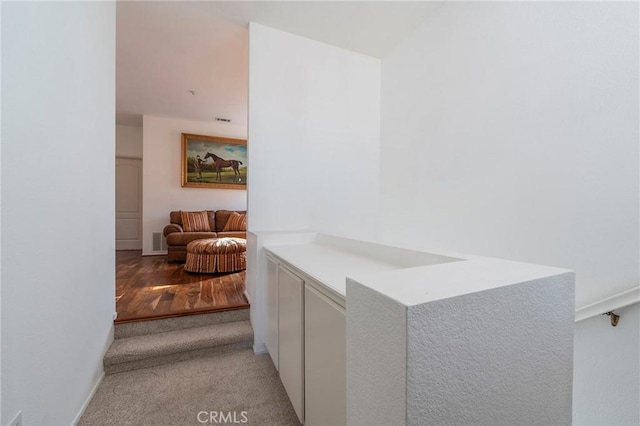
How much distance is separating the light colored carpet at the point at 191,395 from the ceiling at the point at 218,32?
2759mm

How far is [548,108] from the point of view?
1.44m

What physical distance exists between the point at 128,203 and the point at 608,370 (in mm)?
6659

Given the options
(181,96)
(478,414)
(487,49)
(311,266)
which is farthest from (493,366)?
Result: (181,96)

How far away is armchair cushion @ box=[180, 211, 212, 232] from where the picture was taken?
14.0ft

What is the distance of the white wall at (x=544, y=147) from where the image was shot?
1.18m

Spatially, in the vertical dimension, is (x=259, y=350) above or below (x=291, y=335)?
below

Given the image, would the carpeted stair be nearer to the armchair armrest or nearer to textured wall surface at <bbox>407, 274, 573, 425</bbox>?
textured wall surface at <bbox>407, 274, 573, 425</bbox>

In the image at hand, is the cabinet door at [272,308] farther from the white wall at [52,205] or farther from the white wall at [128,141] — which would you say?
the white wall at [128,141]

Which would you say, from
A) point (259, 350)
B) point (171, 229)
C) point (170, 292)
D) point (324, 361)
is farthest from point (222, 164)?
point (324, 361)

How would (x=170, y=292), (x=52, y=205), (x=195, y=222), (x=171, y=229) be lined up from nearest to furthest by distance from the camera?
1. (x=52, y=205)
2. (x=170, y=292)
3. (x=171, y=229)
4. (x=195, y=222)

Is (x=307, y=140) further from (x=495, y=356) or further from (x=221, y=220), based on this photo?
(x=221, y=220)

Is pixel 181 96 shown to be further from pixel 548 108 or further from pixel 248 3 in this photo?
pixel 548 108

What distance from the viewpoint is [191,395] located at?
1.50m

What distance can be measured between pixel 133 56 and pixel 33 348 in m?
2.95
